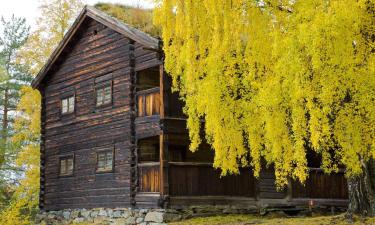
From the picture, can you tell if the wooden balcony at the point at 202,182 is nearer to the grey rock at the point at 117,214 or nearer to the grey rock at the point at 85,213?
the grey rock at the point at 117,214

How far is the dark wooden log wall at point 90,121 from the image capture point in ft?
81.8

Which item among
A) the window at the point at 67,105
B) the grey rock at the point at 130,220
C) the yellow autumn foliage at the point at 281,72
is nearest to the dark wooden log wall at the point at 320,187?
the grey rock at the point at 130,220

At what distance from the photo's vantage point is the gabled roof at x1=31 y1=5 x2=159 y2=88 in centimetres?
2352

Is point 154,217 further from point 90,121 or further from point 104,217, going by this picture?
point 90,121

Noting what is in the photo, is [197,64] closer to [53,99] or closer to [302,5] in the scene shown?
[302,5]

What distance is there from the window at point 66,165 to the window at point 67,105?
2.31 meters

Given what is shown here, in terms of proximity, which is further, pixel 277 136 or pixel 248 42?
pixel 248 42

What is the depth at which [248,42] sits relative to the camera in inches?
641

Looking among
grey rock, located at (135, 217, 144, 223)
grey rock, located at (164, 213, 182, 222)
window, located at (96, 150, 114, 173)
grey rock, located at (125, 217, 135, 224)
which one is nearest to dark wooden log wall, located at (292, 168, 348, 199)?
grey rock, located at (164, 213, 182, 222)

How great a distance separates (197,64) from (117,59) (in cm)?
950

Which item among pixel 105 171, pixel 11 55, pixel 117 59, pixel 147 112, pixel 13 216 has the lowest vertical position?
pixel 13 216

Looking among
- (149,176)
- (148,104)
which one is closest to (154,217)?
(149,176)

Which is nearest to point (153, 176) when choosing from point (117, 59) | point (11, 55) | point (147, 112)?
point (147, 112)

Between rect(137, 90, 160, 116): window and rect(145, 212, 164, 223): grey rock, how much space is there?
3.84m
